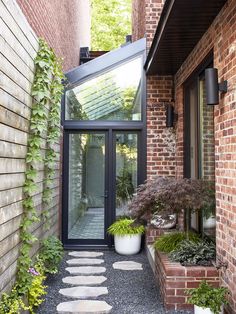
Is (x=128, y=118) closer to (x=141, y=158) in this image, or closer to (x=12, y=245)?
(x=141, y=158)

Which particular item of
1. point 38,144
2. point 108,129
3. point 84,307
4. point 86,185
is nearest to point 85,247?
point 86,185

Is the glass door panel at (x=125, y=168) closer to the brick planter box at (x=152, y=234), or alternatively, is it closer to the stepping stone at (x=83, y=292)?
the brick planter box at (x=152, y=234)

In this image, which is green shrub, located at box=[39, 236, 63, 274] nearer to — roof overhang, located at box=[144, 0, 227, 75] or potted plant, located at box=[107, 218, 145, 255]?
potted plant, located at box=[107, 218, 145, 255]

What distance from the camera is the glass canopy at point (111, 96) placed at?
6.67 metres

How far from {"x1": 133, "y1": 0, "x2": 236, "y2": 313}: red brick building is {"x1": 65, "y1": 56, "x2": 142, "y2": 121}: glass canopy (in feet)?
0.98

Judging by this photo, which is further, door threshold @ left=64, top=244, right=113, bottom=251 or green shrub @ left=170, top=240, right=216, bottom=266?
door threshold @ left=64, top=244, right=113, bottom=251

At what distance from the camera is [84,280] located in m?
4.66

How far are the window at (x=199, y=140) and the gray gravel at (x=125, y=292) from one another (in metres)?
0.95

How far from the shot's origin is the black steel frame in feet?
21.6

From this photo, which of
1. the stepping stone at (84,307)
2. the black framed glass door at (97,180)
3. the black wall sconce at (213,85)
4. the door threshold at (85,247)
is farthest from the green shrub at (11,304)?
the black framed glass door at (97,180)

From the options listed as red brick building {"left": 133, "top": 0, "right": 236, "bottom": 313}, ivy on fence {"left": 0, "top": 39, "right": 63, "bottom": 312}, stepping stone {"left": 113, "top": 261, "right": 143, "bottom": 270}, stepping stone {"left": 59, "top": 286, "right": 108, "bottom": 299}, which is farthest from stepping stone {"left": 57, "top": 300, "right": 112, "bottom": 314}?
stepping stone {"left": 113, "top": 261, "right": 143, "bottom": 270}

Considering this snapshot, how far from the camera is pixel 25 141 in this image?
3699mm

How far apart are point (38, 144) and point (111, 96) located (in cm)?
315

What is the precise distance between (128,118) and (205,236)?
2752 mm
